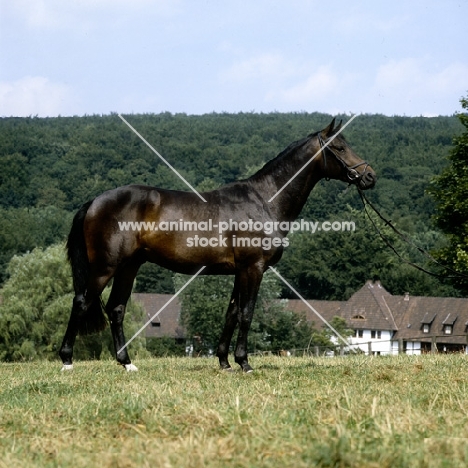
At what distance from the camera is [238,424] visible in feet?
16.0

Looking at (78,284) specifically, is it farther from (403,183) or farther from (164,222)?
(403,183)

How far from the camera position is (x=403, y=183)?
447 feet

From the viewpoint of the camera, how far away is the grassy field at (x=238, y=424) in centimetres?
411

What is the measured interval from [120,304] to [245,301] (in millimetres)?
1870

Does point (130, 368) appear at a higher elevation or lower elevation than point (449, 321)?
lower

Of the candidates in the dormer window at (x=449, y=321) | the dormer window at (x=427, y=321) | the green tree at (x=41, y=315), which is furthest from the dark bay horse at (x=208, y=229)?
the dormer window at (x=427, y=321)

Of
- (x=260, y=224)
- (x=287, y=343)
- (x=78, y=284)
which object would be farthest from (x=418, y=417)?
(x=287, y=343)

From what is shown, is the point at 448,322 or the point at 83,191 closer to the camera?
the point at 448,322

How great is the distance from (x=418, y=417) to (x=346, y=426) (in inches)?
21.8

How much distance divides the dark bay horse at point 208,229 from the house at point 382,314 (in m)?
72.1

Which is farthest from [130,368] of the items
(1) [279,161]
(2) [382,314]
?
(2) [382,314]

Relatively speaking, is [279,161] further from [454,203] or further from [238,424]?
[454,203]

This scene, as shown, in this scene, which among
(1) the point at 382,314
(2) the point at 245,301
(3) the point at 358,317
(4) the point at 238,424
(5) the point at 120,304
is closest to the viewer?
(4) the point at 238,424

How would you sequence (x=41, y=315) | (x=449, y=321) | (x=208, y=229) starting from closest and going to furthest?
(x=208, y=229)
(x=41, y=315)
(x=449, y=321)
